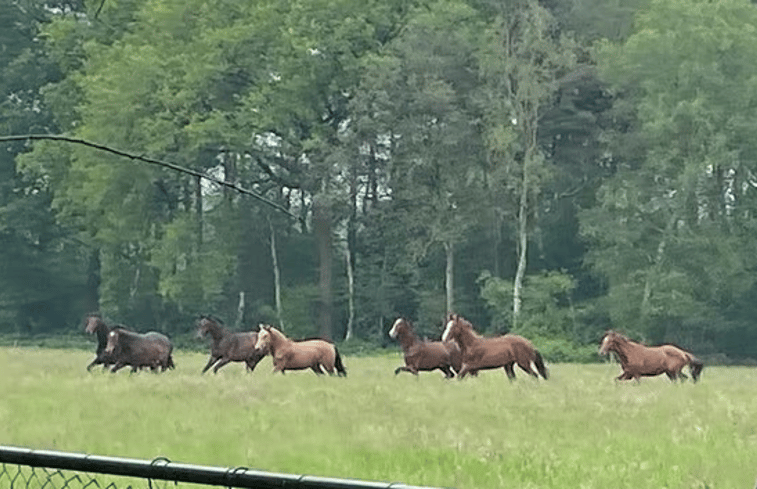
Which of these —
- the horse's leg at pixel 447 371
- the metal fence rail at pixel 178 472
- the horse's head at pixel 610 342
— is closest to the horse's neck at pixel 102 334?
the horse's leg at pixel 447 371

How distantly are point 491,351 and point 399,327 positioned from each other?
1.83ft

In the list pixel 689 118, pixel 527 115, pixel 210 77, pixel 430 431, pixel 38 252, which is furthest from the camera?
pixel 527 115

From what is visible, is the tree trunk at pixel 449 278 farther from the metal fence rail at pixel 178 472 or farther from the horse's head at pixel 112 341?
the metal fence rail at pixel 178 472

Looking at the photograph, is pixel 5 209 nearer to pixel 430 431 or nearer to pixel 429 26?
pixel 429 26

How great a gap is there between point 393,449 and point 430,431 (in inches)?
9.0

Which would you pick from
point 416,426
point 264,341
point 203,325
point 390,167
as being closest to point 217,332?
point 203,325

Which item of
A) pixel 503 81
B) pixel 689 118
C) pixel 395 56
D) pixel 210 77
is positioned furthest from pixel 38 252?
pixel 689 118

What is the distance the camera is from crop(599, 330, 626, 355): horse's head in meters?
5.46

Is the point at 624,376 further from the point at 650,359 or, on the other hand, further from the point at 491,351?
the point at 491,351

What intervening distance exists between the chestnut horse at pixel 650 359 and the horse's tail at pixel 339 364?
914 millimetres

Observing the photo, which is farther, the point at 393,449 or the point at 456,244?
the point at 456,244

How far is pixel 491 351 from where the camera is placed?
553 cm

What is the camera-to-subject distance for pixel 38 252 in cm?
570

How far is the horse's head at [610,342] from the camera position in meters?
5.46
